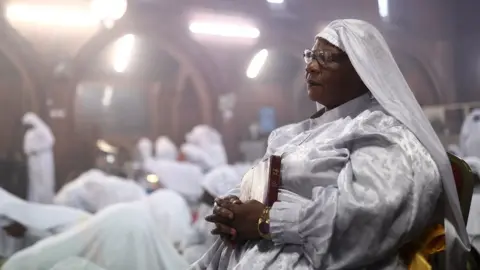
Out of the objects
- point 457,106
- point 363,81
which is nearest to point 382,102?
point 363,81

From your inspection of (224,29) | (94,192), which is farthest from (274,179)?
(224,29)

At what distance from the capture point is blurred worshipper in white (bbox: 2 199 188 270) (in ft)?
9.96

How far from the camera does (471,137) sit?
12.6ft

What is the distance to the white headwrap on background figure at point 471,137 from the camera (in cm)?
380

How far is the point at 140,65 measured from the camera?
3535 millimetres

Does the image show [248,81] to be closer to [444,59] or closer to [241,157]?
[241,157]

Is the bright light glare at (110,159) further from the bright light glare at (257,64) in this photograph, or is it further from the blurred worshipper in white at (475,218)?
the blurred worshipper in white at (475,218)

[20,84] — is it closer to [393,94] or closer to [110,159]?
[110,159]

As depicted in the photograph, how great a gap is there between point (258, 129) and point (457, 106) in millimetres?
1484

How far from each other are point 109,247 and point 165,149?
81cm

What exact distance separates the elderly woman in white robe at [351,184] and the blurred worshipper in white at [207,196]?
1911 millimetres

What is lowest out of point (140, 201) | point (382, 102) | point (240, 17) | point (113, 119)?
point (140, 201)

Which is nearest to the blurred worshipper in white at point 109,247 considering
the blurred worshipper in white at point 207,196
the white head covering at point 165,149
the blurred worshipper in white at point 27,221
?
the blurred worshipper in white at point 27,221

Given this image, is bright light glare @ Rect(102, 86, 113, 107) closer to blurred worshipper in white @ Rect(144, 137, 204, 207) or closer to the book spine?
blurred worshipper in white @ Rect(144, 137, 204, 207)
